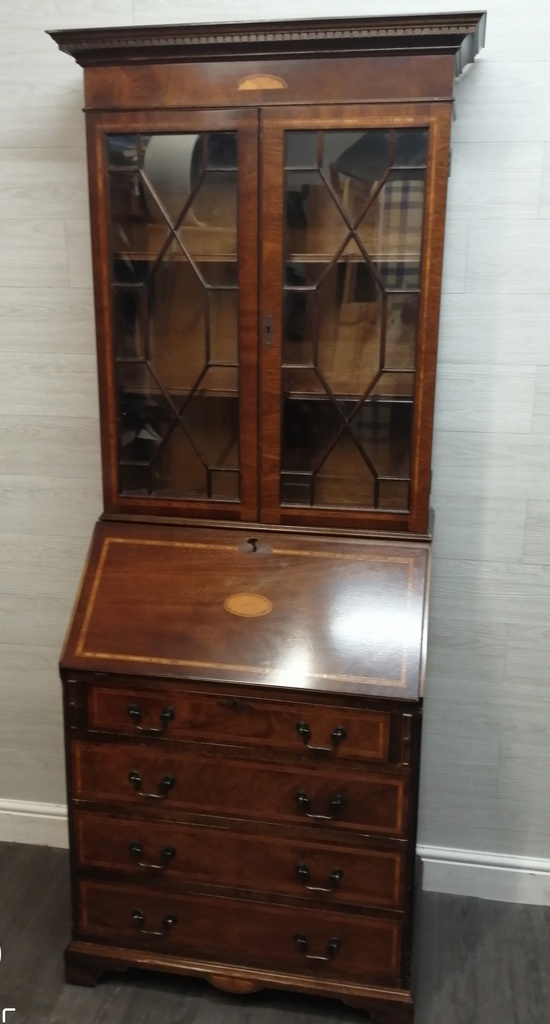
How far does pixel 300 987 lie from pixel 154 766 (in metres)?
0.59

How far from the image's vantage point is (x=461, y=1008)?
1.87 m

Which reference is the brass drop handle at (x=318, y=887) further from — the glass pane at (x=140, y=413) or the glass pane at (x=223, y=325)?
the glass pane at (x=223, y=325)

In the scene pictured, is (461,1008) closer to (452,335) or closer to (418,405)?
(418,405)

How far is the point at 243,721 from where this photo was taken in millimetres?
1708

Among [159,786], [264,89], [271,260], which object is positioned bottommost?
[159,786]

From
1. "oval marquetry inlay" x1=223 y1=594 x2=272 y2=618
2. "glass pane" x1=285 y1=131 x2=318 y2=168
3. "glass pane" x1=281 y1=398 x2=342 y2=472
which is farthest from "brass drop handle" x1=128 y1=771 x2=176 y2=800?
"glass pane" x1=285 y1=131 x2=318 y2=168

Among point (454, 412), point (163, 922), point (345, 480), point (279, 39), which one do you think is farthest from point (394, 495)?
point (163, 922)

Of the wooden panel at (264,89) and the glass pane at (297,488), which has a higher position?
the wooden panel at (264,89)

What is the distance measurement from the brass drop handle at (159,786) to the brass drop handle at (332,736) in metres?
0.32

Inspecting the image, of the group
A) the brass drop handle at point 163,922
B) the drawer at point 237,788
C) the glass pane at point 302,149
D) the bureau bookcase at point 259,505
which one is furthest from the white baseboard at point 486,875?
the glass pane at point 302,149

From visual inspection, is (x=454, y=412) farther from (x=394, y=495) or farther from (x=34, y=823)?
(x=34, y=823)

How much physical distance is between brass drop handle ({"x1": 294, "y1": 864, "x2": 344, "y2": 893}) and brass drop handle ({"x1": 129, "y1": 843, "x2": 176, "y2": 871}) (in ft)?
0.93

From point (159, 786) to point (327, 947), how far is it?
0.50 m

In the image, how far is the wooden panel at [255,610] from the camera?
5.50ft
